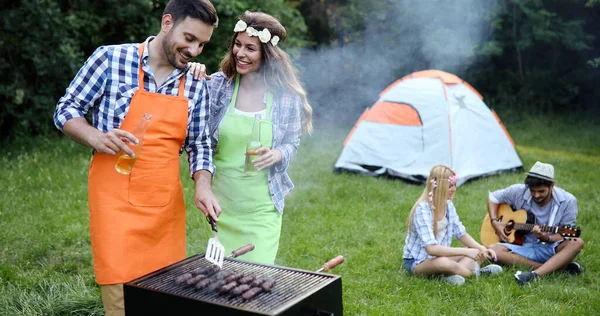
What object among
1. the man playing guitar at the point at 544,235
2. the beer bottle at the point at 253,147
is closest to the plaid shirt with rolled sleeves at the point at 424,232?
the man playing guitar at the point at 544,235

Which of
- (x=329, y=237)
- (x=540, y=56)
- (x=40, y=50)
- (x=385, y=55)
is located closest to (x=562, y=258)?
(x=329, y=237)

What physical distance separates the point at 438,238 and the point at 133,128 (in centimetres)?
290

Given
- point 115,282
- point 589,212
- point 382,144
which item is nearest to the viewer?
point 115,282

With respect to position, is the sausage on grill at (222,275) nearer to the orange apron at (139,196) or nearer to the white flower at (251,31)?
the orange apron at (139,196)

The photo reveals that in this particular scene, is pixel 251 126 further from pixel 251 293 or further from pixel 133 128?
pixel 251 293

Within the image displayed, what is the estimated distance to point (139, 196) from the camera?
2.76m

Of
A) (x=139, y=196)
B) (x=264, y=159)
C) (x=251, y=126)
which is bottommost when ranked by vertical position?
(x=139, y=196)

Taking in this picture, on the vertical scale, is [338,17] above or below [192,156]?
above

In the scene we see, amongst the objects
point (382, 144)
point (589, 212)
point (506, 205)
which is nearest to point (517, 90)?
point (382, 144)

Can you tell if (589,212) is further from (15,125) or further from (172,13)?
(15,125)

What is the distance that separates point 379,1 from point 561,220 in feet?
32.1

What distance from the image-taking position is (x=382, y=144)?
331 inches

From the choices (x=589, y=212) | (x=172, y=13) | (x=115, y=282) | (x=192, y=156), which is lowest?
(x=589, y=212)

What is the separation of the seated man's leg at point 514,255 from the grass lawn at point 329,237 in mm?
111
